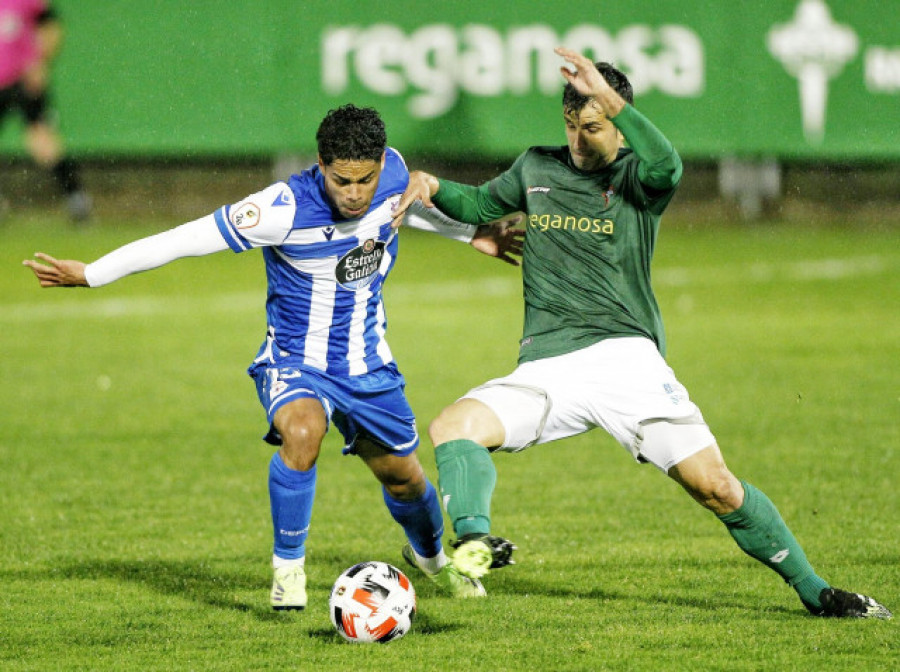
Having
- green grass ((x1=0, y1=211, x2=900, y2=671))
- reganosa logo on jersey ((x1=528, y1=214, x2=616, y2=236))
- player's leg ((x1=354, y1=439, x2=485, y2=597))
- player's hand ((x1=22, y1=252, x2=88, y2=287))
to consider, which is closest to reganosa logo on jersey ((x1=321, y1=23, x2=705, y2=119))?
green grass ((x1=0, y1=211, x2=900, y2=671))

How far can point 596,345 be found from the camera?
18.1 feet

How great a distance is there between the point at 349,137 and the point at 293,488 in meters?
1.29

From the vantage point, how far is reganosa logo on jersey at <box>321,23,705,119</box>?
755 inches

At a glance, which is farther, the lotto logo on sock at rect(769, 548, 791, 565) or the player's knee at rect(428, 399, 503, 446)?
the lotto logo on sock at rect(769, 548, 791, 565)

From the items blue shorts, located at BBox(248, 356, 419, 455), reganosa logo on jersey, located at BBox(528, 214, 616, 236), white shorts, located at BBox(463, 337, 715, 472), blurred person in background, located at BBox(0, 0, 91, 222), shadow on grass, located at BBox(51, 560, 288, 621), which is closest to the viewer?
white shorts, located at BBox(463, 337, 715, 472)

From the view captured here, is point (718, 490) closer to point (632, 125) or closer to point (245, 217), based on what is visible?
point (632, 125)

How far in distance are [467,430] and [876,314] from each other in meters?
12.2

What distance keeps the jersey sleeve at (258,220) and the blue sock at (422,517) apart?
1182 mm

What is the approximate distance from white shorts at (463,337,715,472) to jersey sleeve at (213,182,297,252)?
3.11ft

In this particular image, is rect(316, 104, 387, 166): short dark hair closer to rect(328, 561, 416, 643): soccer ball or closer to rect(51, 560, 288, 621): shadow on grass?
rect(328, 561, 416, 643): soccer ball

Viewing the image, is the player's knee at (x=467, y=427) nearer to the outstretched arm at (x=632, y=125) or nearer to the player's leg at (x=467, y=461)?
the player's leg at (x=467, y=461)

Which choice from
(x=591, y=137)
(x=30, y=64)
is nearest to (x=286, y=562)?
(x=591, y=137)

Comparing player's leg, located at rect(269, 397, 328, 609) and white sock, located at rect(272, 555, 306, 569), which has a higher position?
player's leg, located at rect(269, 397, 328, 609)

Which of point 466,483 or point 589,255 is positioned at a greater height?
point 589,255
